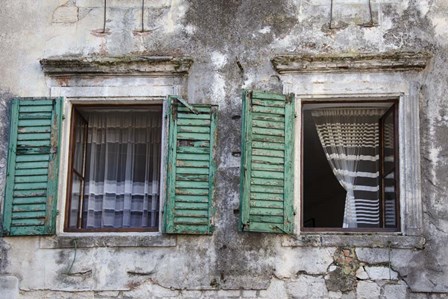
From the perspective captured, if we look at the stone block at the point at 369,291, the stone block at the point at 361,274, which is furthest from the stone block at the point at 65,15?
the stone block at the point at 369,291

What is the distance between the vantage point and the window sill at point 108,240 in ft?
34.2

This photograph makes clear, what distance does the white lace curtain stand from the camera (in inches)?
436

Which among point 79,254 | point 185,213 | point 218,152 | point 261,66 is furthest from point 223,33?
point 79,254

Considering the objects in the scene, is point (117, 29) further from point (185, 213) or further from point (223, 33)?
point (185, 213)

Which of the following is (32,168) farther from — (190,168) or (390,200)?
(390,200)

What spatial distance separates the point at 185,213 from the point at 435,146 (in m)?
2.65

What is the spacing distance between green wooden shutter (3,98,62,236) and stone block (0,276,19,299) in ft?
1.51

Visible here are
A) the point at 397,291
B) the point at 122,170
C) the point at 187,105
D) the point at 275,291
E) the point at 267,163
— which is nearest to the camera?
the point at 397,291

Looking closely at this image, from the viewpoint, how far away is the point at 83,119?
11.4 meters

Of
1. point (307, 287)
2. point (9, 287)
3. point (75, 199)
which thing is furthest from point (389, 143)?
point (9, 287)

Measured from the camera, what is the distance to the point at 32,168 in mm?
10703

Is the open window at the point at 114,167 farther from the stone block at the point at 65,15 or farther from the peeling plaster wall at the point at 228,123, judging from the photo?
the stone block at the point at 65,15

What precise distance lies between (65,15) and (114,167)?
69.9 inches

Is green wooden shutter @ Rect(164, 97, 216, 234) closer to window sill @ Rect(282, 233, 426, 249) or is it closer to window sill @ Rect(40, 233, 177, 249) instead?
window sill @ Rect(40, 233, 177, 249)
